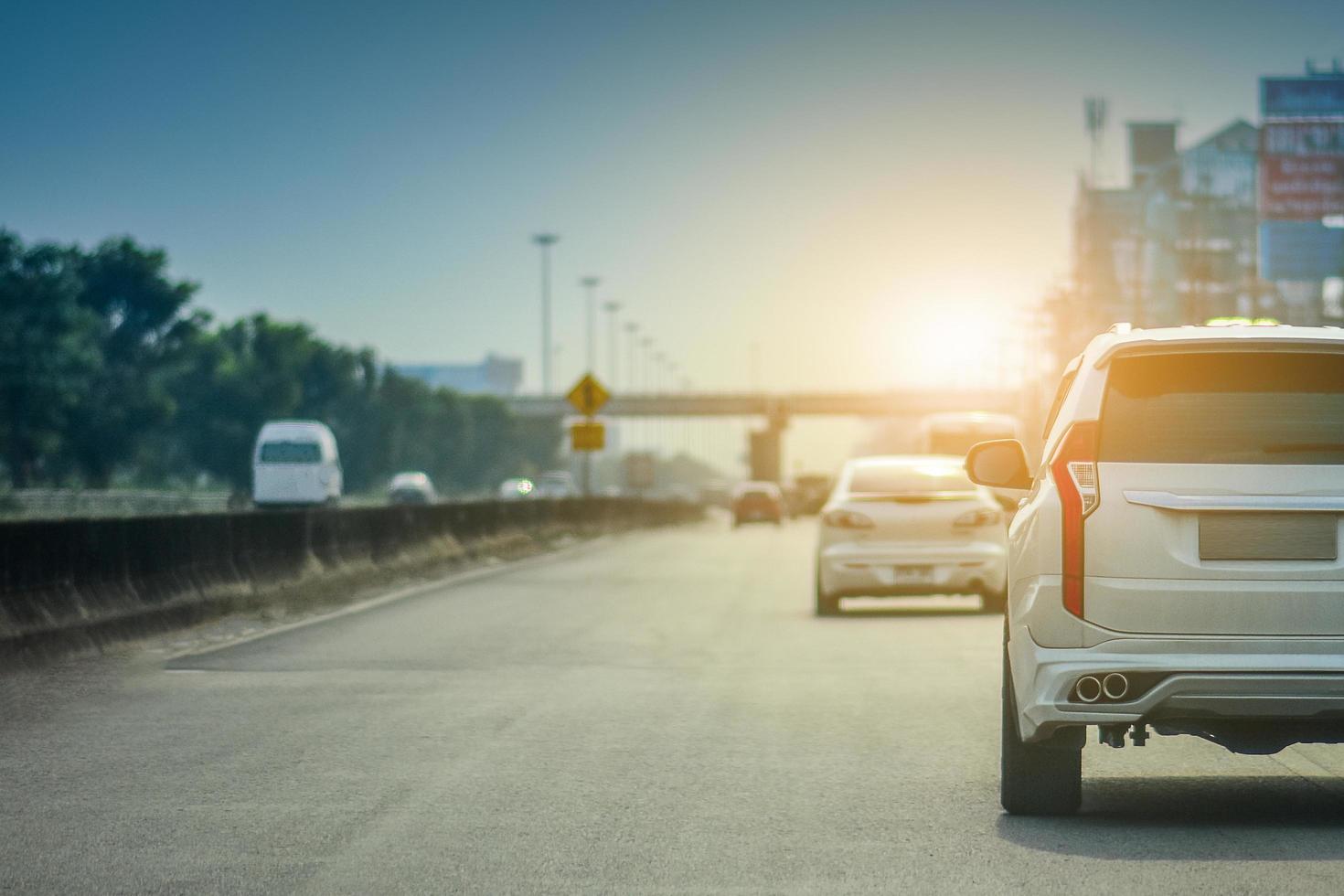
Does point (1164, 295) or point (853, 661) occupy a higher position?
point (1164, 295)

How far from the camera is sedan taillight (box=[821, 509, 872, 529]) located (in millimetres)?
18106

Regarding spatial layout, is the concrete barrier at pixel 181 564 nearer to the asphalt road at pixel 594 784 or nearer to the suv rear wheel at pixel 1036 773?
the asphalt road at pixel 594 784

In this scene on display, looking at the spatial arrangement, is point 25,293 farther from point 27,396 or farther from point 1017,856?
point 1017,856

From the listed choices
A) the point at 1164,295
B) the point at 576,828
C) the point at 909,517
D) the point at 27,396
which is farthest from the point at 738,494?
the point at 1164,295

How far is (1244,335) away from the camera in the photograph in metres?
6.59

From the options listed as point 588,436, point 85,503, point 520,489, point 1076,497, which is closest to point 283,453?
point 85,503

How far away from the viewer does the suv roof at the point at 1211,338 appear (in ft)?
21.5

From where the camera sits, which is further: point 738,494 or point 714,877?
point 738,494

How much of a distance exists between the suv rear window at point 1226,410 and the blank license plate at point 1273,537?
19 cm

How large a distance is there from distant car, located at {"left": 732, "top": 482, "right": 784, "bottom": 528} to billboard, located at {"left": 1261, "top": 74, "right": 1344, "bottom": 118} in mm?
19706

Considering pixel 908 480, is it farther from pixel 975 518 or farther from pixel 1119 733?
pixel 1119 733

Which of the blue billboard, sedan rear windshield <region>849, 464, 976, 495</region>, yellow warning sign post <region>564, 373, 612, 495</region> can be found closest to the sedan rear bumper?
sedan rear windshield <region>849, 464, 976, 495</region>

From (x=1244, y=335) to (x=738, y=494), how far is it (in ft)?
183

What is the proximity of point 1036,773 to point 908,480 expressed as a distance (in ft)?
38.2
